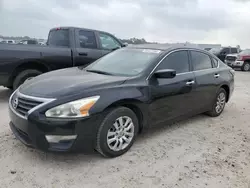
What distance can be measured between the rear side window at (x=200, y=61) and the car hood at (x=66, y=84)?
176 centimetres

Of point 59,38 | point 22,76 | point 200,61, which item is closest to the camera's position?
point 200,61

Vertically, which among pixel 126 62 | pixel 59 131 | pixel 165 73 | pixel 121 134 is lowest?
pixel 121 134

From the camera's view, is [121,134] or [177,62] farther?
[177,62]

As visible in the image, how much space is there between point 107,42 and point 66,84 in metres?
4.52

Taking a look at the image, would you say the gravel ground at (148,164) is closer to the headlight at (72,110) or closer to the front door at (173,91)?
the front door at (173,91)

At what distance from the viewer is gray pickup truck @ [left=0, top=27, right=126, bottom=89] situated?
5.98m

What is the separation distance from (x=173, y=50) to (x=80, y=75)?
164 cm

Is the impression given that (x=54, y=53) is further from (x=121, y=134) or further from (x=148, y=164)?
(x=148, y=164)

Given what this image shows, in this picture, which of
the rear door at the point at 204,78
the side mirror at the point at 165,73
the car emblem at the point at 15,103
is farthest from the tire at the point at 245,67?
the car emblem at the point at 15,103

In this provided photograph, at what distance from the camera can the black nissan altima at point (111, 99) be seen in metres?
3.09

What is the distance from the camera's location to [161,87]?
4023 millimetres

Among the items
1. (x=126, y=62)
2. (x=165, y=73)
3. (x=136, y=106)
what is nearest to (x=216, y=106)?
(x=165, y=73)

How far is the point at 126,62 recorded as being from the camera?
14.2ft

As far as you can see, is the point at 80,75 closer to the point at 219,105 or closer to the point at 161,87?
the point at 161,87
